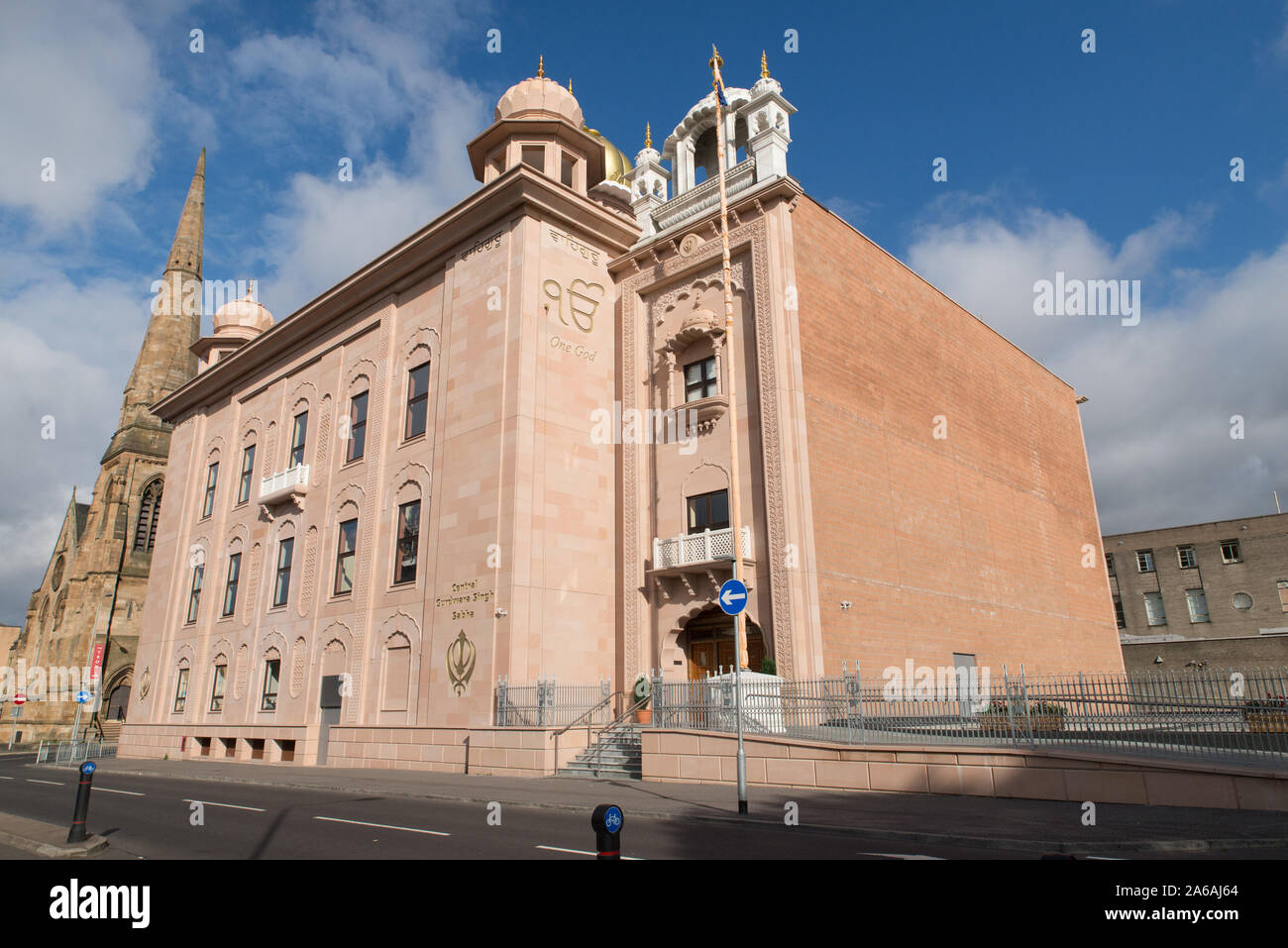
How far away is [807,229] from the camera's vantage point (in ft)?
80.3

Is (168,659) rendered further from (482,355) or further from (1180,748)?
(1180,748)

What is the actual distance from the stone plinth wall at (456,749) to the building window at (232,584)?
436 inches

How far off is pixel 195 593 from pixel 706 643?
25.2 meters

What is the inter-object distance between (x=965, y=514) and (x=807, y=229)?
11.1 m

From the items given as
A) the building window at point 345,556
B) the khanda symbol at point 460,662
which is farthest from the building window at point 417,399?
the khanda symbol at point 460,662

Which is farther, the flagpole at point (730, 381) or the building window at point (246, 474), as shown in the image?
the building window at point (246, 474)

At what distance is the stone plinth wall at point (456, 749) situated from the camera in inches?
757

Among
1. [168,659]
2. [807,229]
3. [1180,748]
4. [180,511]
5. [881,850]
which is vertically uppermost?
[807,229]

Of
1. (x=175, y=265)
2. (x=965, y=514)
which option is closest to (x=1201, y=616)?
(x=965, y=514)

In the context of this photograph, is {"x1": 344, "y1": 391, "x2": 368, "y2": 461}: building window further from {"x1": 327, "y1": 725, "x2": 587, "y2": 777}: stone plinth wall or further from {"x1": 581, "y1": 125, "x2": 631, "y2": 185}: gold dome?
{"x1": 581, "y1": 125, "x2": 631, "y2": 185}: gold dome

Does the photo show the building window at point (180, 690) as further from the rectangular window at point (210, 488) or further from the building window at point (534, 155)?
the building window at point (534, 155)

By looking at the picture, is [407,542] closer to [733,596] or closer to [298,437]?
[298,437]

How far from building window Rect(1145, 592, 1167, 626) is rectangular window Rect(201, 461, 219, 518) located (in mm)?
55398

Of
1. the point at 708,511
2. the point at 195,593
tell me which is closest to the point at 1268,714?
the point at 708,511
